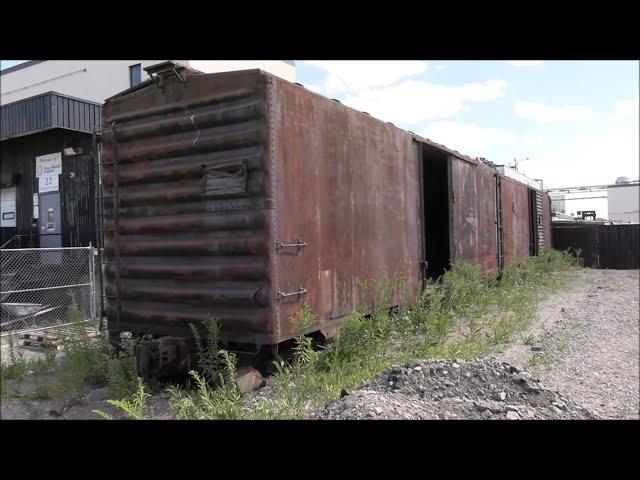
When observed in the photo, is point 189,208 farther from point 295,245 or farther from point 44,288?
point 44,288

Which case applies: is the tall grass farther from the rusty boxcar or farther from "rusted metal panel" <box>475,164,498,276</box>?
"rusted metal panel" <box>475,164,498,276</box>

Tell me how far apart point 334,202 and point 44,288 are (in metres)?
5.72

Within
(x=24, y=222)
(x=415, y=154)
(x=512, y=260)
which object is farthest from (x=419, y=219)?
(x=24, y=222)

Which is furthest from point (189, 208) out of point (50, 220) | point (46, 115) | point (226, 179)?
point (50, 220)

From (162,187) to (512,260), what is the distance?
37.7ft

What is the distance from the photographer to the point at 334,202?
5934 millimetres

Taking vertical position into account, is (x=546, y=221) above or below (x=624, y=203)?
below

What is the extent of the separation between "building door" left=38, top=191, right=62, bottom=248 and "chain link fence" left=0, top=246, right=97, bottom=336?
1270 millimetres

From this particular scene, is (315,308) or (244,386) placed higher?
(315,308)

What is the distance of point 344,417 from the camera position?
3.86m

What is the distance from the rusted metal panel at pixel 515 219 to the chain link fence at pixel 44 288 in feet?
34.9

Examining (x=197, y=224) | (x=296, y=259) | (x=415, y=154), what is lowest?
(x=296, y=259)

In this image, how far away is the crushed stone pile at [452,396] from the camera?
4.06 m

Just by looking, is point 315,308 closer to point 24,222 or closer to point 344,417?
point 344,417
